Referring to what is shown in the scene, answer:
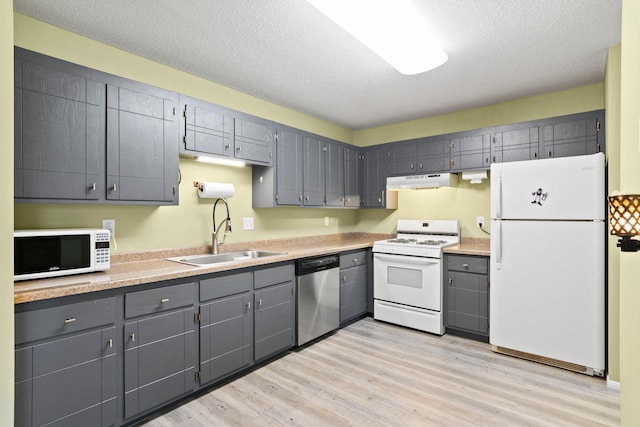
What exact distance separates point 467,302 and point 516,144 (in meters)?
1.70

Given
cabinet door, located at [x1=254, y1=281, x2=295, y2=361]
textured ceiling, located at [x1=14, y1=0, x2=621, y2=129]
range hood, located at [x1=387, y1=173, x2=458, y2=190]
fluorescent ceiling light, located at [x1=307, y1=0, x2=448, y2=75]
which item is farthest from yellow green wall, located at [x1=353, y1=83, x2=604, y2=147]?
cabinet door, located at [x1=254, y1=281, x2=295, y2=361]

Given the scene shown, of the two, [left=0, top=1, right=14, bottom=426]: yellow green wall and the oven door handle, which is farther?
the oven door handle

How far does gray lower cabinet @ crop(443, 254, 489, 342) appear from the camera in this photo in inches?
130

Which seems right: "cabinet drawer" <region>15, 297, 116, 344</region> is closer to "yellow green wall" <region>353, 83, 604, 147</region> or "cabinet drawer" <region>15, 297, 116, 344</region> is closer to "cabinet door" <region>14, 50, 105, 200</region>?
"cabinet door" <region>14, 50, 105, 200</region>

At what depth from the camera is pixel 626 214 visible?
0.82 m

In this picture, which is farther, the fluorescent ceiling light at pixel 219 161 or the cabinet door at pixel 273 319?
the fluorescent ceiling light at pixel 219 161

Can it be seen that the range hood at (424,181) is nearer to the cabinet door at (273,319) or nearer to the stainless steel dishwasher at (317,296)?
the stainless steel dishwasher at (317,296)

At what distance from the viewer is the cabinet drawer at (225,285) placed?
7.75ft

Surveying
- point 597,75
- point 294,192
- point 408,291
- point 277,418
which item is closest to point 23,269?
point 277,418

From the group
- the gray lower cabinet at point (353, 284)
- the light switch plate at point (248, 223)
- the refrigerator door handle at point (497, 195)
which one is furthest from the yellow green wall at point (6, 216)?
the refrigerator door handle at point (497, 195)

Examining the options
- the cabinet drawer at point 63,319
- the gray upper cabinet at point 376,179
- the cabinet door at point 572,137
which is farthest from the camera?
the gray upper cabinet at point 376,179

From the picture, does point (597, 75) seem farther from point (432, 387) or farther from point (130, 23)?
point (130, 23)

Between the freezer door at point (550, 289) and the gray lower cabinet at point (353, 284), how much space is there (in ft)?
4.67

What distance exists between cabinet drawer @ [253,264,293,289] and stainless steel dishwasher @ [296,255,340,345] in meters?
0.11
